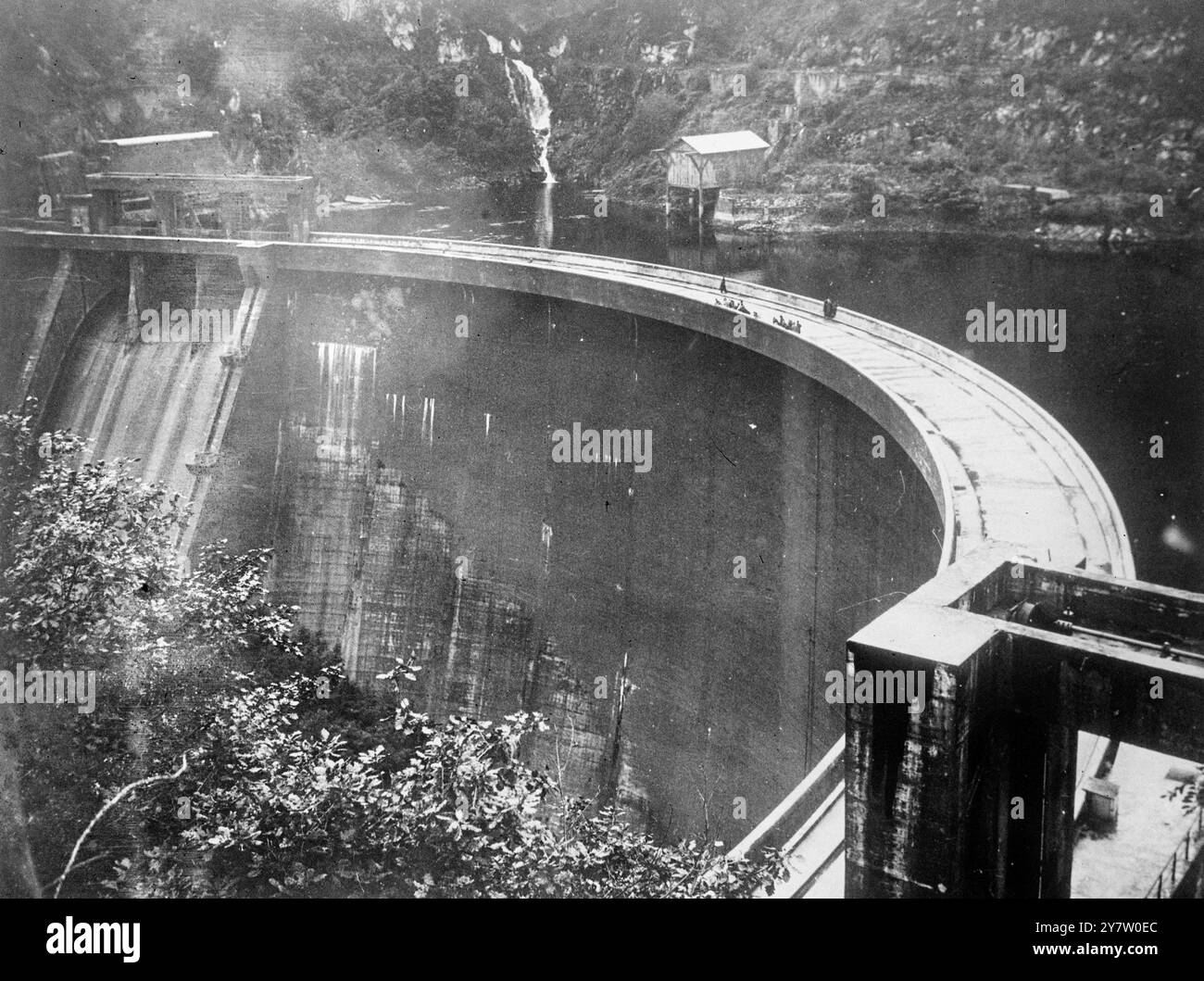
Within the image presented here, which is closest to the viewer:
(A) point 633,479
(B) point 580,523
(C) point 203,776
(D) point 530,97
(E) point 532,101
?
(C) point 203,776

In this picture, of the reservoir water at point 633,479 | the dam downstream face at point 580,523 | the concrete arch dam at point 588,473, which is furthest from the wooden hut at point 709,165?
the dam downstream face at point 580,523

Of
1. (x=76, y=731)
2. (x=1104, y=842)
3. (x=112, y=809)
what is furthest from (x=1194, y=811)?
(x=76, y=731)

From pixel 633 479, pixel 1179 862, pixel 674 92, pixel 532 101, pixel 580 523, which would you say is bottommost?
pixel 1179 862

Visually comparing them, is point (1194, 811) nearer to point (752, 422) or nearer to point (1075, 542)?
point (1075, 542)

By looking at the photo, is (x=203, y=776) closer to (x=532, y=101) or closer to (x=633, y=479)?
(x=633, y=479)

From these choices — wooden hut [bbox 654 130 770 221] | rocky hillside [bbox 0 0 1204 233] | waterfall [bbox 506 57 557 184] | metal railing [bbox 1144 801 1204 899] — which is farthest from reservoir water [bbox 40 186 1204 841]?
metal railing [bbox 1144 801 1204 899]

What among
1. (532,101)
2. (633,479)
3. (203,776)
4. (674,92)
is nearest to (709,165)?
(674,92)
